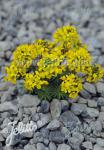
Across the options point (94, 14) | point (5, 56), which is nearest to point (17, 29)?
Result: point (5, 56)

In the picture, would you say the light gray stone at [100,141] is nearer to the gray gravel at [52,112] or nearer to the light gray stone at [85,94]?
the gray gravel at [52,112]

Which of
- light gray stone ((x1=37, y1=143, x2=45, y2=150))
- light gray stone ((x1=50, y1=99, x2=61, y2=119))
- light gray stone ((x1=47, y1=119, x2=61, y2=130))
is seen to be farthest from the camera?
light gray stone ((x1=50, y1=99, x2=61, y2=119))

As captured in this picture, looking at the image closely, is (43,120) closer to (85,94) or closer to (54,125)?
(54,125)

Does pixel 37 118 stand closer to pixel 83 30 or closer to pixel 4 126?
pixel 4 126

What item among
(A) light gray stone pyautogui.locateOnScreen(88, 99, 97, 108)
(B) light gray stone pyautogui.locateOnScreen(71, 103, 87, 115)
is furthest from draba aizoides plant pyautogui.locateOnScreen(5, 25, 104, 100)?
(A) light gray stone pyautogui.locateOnScreen(88, 99, 97, 108)

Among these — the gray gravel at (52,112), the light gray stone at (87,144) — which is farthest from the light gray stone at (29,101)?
the light gray stone at (87,144)

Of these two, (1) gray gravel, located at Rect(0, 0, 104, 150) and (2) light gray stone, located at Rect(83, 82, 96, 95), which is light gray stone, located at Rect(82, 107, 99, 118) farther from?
(2) light gray stone, located at Rect(83, 82, 96, 95)

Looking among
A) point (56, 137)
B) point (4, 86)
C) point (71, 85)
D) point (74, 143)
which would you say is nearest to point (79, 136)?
point (74, 143)
